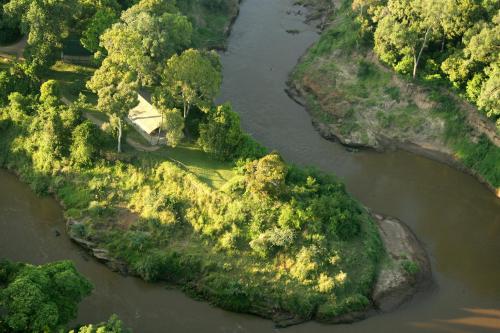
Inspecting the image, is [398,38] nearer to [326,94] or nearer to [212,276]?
[326,94]

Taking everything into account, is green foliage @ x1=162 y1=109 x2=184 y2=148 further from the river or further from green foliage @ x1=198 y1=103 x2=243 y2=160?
the river

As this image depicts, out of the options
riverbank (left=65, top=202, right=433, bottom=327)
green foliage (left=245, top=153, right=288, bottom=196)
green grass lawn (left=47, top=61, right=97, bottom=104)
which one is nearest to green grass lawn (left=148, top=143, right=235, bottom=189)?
green foliage (left=245, top=153, right=288, bottom=196)

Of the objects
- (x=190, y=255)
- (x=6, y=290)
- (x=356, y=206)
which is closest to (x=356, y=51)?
(x=356, y=206)

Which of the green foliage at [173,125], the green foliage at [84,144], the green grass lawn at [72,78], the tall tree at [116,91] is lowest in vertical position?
the green foliage at [84,144]

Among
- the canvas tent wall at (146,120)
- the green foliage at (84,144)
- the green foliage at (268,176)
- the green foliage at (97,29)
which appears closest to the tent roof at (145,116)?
the canvas tent wall at (146,120)

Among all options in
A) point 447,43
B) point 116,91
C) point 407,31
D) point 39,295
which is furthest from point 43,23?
point 447,43

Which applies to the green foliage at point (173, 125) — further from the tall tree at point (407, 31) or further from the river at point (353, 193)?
the tall tree at point (407, 31)

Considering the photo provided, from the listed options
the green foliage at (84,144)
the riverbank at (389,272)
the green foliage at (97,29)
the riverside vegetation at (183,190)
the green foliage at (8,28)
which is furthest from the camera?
the green foliage at (8,28)
